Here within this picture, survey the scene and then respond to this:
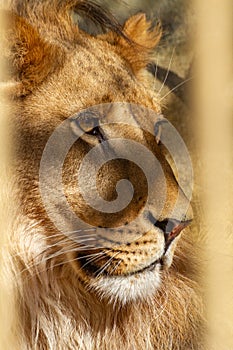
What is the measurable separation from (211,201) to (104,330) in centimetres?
49

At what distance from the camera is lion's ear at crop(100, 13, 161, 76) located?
2012 millimetres

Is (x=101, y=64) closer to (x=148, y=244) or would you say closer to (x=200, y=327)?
(x=148, y=244)

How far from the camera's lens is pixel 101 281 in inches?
66.9

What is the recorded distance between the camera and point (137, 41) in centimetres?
211

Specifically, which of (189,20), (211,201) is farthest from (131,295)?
(189,20)

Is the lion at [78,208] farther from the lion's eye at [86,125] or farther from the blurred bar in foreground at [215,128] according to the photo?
the blurred bar in foreground at [215,128]

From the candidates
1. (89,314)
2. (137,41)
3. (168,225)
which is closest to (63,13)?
(137,41)

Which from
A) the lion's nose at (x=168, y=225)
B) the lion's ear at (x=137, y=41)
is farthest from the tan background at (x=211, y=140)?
the lion's nose at (x=168, y=225)

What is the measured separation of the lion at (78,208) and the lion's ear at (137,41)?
145 mm

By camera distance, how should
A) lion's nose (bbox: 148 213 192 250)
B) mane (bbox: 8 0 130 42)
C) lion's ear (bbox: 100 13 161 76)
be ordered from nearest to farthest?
Result: lion's nose (bbox: 148 213 192 250)
mane (bbox: 8 0 130 42)
lion's ear (bbox: 100 13 161 76)

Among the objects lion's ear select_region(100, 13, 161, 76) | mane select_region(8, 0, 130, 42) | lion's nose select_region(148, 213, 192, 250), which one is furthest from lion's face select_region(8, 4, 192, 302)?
lion's ear select_region(100, 13, 161, 76)

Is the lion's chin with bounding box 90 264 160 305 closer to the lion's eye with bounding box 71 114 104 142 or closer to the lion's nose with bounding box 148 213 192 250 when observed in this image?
the lion's nose with bounding box 148 213 192 250

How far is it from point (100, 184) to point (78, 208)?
2.8 inches

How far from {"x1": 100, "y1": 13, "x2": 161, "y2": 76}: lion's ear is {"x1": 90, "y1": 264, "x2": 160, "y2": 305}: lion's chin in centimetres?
61
